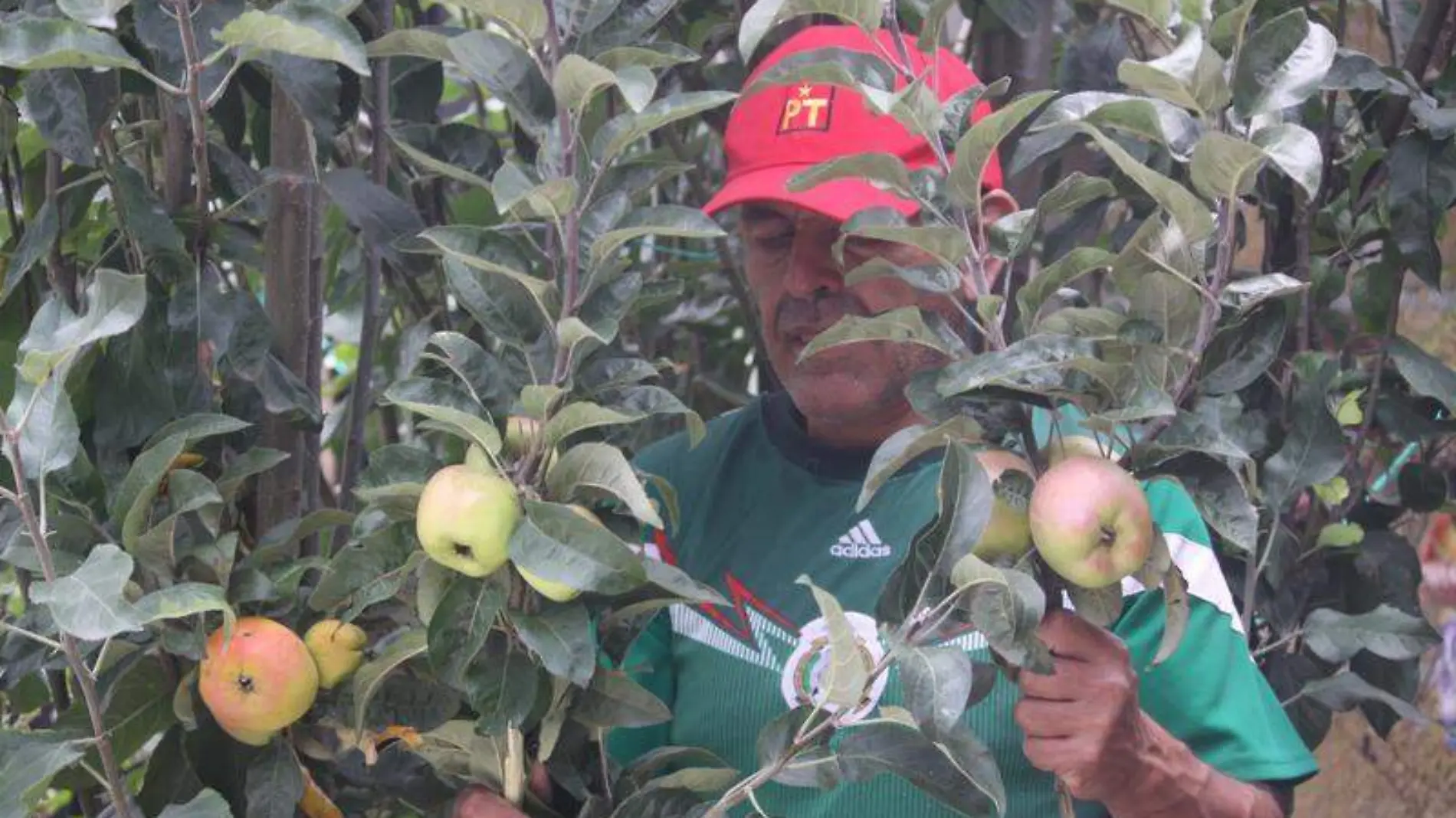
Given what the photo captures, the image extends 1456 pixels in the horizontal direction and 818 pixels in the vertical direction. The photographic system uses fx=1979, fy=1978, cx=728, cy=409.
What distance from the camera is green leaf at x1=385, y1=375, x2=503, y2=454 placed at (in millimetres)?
1479

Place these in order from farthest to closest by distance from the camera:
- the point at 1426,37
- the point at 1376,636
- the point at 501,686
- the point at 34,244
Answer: the point at 1426,37 → the point at 1376,636 → the point at 34,244 → the point at 501,686

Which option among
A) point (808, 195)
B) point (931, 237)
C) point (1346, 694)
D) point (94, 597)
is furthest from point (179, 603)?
point (1346, 694)

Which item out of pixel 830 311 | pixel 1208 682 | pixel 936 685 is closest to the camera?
pixel 936 685

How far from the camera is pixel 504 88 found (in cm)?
155

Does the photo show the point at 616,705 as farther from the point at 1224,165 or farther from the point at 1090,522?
the point at 1224,165

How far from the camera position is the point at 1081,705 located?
1552 millimetres

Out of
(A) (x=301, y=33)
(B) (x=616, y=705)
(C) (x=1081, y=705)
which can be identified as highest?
(A) (x=301, y=33)

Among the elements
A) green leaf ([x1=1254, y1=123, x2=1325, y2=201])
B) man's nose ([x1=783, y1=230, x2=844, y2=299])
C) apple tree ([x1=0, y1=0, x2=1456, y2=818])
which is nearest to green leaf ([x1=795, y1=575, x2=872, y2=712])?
apple tree ([x1=0, y1=0, x2=1456, y2=818])

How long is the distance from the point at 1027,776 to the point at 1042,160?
1.03 meters

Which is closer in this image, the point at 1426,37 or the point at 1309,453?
the point at 1309,453

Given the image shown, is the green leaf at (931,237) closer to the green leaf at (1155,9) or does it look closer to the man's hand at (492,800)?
the green leaf at (1155,9)

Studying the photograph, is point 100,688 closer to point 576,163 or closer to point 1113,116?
point 576,163

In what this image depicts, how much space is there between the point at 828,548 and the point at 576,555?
611mm

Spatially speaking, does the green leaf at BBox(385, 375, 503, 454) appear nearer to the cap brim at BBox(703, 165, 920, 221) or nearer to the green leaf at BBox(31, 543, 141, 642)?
the green leaf at BBox(31, 543, 141, 642)
